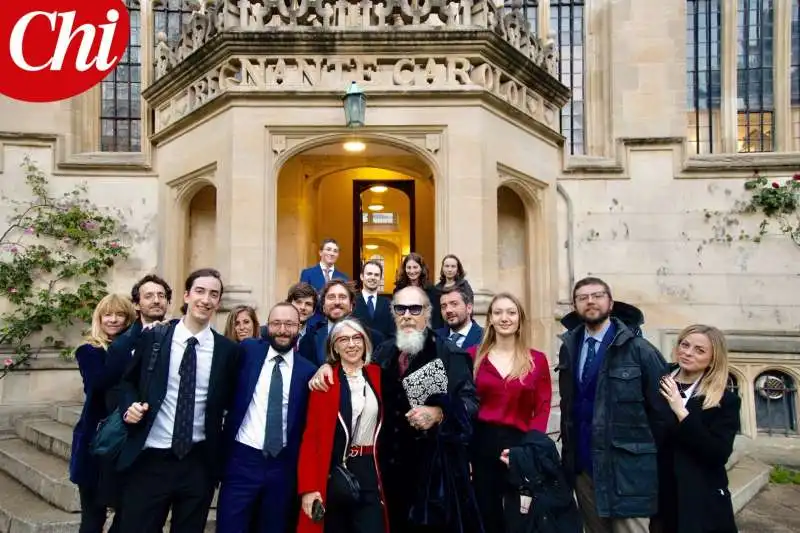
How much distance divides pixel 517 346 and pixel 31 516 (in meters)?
4.09

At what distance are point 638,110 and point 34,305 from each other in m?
9.18

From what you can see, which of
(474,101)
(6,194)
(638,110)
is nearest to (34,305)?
(6,194)

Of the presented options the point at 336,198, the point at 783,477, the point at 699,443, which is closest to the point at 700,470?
the point at 699,443

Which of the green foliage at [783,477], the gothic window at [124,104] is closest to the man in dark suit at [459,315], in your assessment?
the green foliage at [783,477]

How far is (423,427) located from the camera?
3055 millimetres

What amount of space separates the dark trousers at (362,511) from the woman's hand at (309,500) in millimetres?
137

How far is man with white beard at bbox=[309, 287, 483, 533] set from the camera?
10.2 feet

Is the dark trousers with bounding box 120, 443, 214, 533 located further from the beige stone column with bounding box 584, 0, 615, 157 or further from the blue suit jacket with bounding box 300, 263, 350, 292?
the beige stone column with bounding box 584, 0, 615, 157

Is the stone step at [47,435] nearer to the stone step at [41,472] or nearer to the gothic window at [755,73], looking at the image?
the stone step at [41,472]

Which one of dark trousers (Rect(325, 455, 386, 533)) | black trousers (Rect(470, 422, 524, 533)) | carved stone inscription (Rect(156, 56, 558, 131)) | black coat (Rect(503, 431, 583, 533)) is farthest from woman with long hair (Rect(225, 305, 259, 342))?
carved stone inscription (Rect(156, 56, 558, 131))

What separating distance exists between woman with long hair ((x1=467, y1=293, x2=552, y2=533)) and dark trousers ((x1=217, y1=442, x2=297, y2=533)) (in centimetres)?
102

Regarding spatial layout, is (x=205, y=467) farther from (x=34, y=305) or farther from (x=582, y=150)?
(x=582, y=150)

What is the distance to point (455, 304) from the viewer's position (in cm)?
381

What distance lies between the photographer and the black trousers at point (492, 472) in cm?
327
